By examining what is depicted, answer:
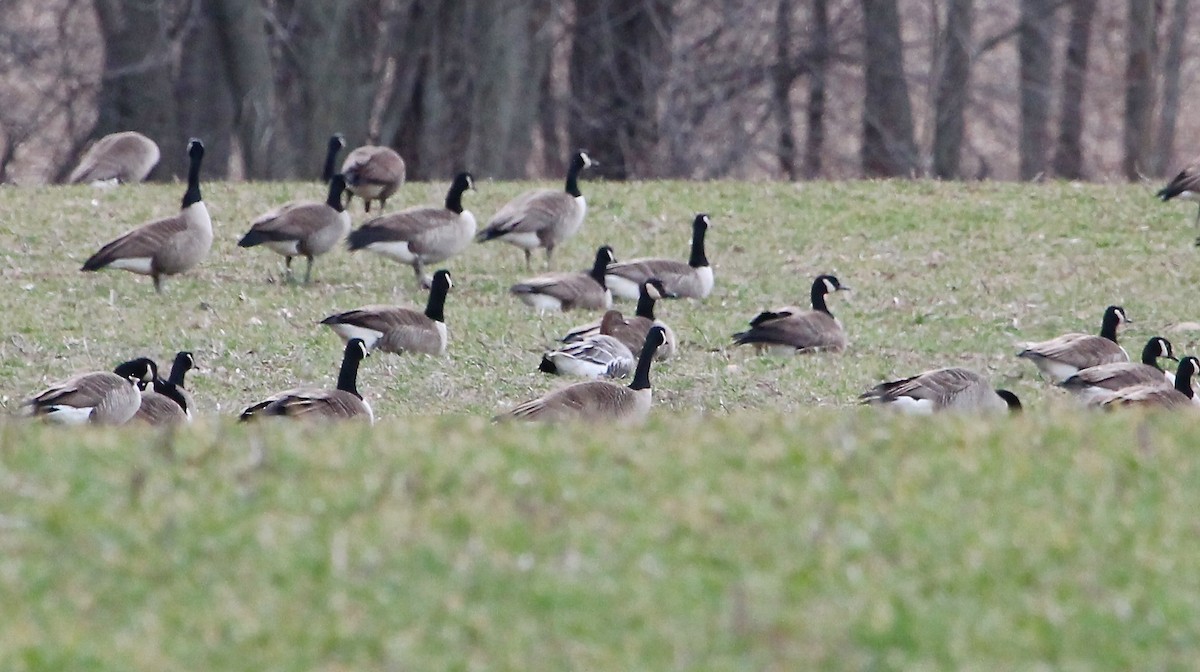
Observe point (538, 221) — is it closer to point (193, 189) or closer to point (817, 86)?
point (193, 189)

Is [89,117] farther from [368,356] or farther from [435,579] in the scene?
[435,579]

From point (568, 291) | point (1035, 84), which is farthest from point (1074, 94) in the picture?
point (568, 291)

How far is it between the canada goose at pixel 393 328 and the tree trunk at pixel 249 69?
1480 cm

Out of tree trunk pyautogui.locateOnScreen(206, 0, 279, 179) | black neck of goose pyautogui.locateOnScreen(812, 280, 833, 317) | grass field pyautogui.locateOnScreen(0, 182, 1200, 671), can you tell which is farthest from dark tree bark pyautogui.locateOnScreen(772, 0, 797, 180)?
grass field pyautogui.locateOnScreen(0, 182, 1200, 671)

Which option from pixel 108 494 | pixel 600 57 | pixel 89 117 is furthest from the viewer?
pixel 89 117

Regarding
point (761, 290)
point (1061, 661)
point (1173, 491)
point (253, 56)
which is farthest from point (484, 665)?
point (253, 56)

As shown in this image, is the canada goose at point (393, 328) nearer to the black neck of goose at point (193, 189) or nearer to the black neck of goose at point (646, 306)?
the black neck of goose at point (646, 306)

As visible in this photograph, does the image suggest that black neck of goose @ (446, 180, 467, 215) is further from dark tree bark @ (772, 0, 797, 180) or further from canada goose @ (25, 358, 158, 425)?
dark tree bark @ (772, 0, 797, 180)

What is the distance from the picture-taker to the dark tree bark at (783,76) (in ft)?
116

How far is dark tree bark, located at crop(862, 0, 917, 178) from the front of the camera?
33969 mm

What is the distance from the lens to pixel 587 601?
5.73 metres

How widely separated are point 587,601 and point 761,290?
521 inches

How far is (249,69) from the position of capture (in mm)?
29125

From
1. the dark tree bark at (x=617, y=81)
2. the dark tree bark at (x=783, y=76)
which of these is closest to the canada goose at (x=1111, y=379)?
the dark tree bark at (x=617, y=81)
